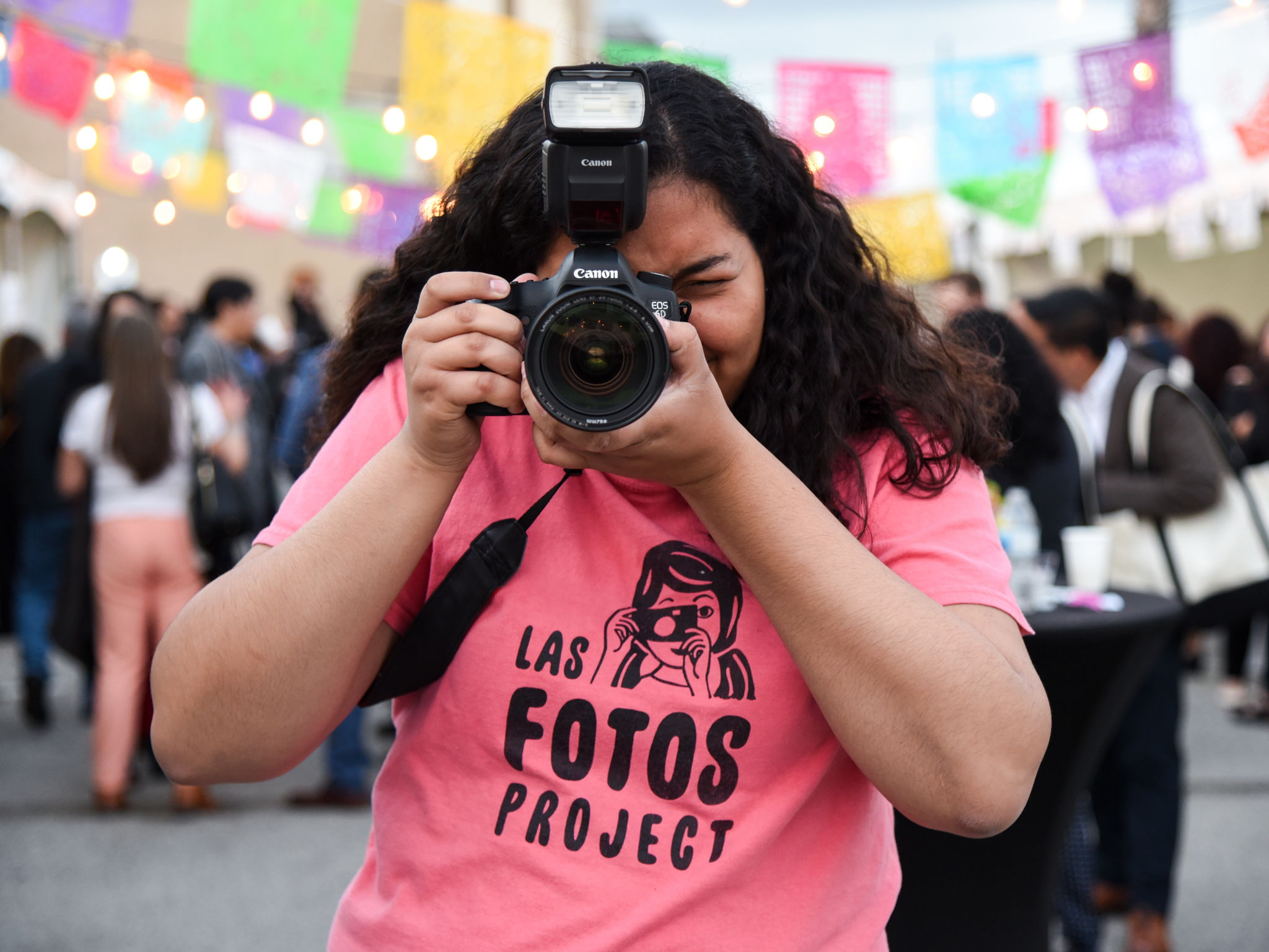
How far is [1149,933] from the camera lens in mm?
3107

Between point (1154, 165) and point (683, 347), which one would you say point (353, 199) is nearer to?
point (1154, 165)

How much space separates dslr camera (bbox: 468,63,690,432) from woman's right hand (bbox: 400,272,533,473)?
0.15 feet

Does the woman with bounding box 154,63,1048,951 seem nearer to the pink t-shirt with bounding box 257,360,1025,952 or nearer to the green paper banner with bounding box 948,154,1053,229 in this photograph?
the pink t-shirt with bounding box 257,360,1025,952

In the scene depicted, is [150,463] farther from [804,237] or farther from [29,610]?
[804,237]

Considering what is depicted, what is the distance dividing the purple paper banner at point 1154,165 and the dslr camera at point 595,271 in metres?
4.99

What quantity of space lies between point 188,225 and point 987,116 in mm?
11927

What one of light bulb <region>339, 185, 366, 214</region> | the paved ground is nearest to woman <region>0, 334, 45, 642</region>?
the paved ground

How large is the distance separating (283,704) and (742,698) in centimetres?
40

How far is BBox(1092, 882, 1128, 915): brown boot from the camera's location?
3449 mm

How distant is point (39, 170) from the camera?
1172 centimetres

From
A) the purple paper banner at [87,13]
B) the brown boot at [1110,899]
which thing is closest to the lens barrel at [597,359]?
the brown boot at [1110,899]

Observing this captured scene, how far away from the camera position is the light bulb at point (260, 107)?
228 inches

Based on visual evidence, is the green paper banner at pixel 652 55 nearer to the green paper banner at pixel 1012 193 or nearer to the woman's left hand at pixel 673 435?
the green paper banner at pixel 1012 193

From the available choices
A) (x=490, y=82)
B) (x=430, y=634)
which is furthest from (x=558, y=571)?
(x=490, y=82)
